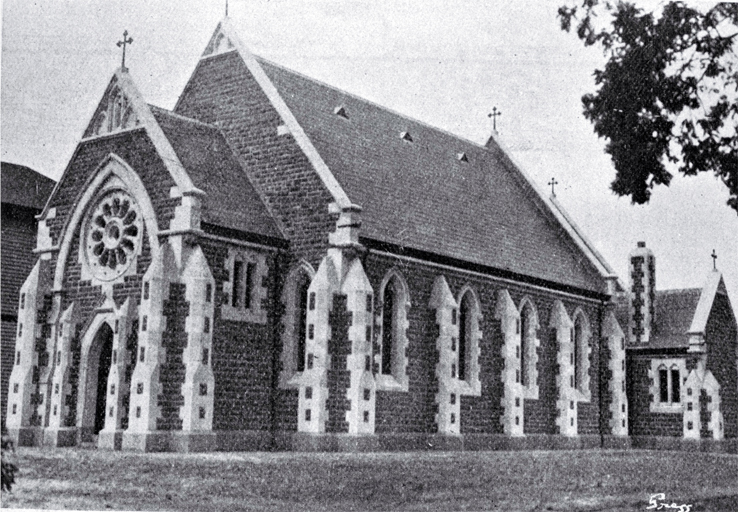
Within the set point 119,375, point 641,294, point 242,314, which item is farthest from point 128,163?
point 641,294

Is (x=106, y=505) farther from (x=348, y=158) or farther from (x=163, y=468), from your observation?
(x=348, y=158)

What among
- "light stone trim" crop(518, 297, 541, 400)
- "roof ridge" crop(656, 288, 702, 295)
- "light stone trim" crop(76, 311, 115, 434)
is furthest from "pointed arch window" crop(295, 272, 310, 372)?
"roof ridge" crop(656, 288, 702, 295)

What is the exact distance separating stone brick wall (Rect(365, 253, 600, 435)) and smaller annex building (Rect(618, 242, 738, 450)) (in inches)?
124

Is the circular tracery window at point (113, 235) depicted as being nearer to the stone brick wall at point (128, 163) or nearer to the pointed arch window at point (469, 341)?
the stone brick wall at point (128, 163)

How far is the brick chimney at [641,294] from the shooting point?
132ft

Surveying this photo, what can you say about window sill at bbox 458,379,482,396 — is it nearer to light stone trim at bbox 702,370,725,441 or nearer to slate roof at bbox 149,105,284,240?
slate roof at bbox 149,105,284,240

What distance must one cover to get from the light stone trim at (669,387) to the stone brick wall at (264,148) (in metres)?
17.4

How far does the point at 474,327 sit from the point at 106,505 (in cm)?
1678

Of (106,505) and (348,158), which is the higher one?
(348,158)

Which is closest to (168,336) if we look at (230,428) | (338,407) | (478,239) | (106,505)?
(230,428)

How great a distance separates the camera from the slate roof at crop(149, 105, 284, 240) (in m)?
26.4

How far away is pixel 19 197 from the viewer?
28516mm

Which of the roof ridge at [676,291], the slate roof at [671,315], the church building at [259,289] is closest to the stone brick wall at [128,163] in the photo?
the church building at [259,289]
